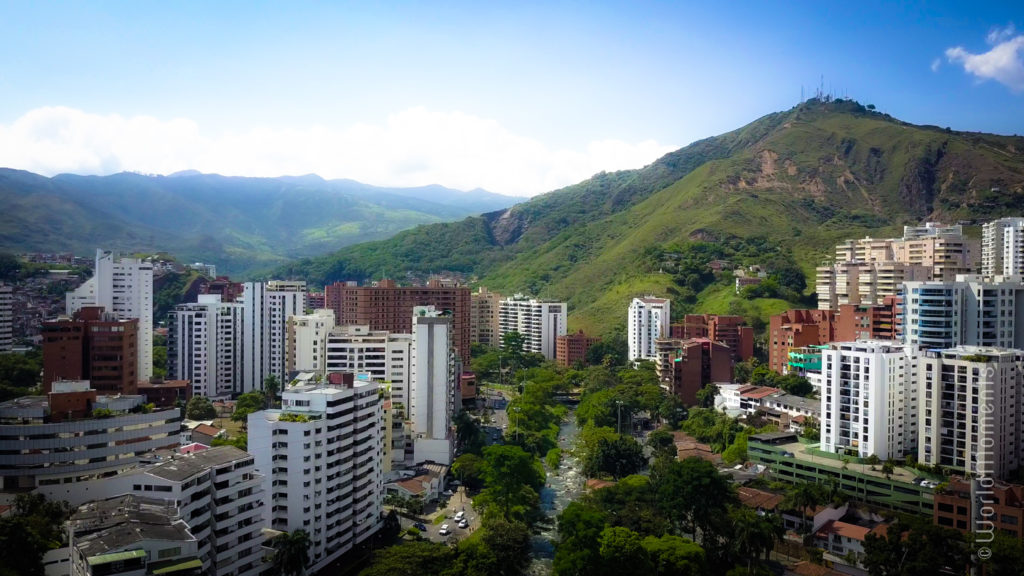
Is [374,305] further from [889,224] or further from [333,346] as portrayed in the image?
[889,224]

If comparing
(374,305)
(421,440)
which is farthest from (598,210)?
(421,440)

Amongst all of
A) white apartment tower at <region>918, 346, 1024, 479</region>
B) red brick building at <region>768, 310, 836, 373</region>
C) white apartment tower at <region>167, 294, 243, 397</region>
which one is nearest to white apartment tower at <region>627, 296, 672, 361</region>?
red brick building at <region>768, 310, 836, 373</region>

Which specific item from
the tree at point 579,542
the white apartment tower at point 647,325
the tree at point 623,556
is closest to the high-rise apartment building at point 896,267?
the white apartment tower at point 647,325

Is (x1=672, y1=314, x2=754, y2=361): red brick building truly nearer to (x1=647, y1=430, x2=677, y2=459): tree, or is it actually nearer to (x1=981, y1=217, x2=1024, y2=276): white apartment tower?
(x1=647, y1=430, x2=677, y2=459): tree

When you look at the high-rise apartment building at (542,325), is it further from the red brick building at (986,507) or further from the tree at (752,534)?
the red brick building at (986,507)

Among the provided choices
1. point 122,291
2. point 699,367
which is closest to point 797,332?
point 699,367

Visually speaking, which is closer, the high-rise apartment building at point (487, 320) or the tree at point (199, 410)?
the tree at point (199, 410)

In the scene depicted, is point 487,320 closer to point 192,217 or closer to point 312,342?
point 312,342
